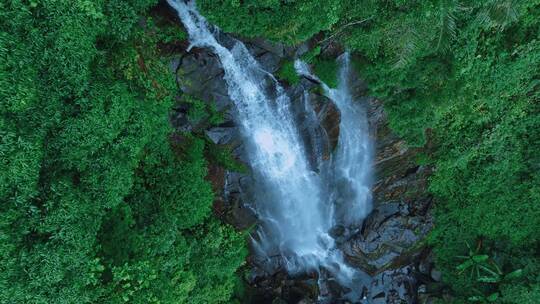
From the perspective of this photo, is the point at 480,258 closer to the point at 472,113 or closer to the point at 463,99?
A: the point at 472,113

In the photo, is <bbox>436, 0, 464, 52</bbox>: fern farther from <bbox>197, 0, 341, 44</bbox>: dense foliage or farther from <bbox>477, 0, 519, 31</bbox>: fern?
<bbox>197, 0, 341, 44</bbox>: dense foliage

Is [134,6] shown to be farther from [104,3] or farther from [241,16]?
[241,16]

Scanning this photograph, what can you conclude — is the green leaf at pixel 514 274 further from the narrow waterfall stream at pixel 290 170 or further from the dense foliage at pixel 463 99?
the narrow waterfall stream at pixel 290 170

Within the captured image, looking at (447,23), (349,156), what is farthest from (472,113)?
(349,156)

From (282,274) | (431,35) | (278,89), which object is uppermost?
(431,35)

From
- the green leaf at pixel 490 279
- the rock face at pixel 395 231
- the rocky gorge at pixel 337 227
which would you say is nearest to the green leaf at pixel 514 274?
the green leaf at pixel 490 279

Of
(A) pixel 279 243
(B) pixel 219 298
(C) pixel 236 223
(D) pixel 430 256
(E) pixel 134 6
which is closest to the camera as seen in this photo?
(E) pixel 134 6

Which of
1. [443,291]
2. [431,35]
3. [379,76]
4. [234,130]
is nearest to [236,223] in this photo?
[234,130]
